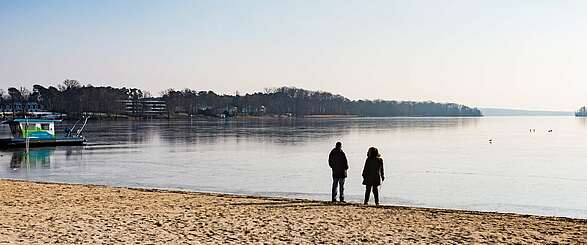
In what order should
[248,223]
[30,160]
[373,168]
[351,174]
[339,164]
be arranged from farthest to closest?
1. [30,160]
2. [351,174]
3. [339,164]
4. [373,168]
5. [248,223]

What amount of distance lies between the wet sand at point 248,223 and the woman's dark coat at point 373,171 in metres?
0.83

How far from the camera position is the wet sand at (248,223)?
1005 centimetres

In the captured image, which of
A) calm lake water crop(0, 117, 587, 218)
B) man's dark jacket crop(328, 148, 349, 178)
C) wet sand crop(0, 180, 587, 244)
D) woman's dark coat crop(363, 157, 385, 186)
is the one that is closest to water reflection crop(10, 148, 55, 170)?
calm lake water crop(0, 117, 587, 218)

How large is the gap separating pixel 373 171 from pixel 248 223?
4.41 meters

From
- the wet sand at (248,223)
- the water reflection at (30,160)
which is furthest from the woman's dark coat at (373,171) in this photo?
the water reflection at (30,160)

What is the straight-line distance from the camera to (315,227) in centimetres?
1118

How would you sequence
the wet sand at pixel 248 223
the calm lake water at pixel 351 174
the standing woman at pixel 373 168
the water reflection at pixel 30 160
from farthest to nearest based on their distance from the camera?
the water reflection at pixel 30 160 < the calm lake water at pixel 351 174 < the standing woman at pixel 373 168 < the wet sand at pixel 248 223

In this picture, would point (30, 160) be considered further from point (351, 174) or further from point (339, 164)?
point (339, 164)

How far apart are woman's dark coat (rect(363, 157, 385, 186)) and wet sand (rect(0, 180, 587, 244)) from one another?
0.83 m

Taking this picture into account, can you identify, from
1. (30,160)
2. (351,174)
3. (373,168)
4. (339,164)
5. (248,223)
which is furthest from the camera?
(30,160)

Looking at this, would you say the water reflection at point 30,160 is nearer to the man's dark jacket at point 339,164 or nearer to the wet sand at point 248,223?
the wet sand at point 248,223

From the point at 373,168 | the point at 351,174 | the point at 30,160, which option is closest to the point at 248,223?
the point at 373,168

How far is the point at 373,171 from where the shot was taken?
1479 cm

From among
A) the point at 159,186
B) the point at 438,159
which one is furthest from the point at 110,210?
the point at 438,159
